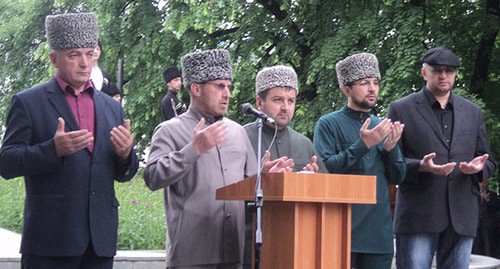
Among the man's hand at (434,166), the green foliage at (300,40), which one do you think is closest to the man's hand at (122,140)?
the man's hand at (434,166)

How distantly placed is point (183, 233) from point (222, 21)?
14450mm

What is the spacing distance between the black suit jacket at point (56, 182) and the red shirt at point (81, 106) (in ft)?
0.14

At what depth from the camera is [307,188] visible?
20.0 feet

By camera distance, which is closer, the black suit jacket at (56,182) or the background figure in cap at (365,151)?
the black suit jacket at (56,182)

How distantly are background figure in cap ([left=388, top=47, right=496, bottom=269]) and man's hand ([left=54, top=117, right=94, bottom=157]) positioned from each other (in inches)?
106

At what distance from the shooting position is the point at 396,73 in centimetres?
1755

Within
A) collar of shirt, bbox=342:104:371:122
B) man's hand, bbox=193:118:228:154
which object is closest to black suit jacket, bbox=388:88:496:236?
collar of shirt, bbox=342:104:371:122

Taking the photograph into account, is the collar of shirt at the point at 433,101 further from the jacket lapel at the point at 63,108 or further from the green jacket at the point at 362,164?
the jacket lapel at the point at 63,108

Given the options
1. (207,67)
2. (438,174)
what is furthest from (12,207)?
(207,67)

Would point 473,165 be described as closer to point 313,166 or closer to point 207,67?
point 313,166

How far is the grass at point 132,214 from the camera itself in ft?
40.9

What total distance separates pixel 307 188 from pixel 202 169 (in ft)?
2.79

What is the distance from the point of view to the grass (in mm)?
12469

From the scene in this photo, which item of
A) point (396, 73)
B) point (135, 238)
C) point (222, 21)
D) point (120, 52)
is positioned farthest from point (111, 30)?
point (135, 238)
